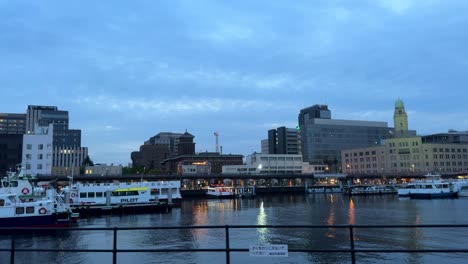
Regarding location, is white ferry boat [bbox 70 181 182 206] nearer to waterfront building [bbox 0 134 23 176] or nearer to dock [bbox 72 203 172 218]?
dock [bbox 72 203 172 218]

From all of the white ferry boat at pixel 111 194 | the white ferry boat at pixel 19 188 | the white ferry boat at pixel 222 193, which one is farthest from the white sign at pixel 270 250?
the white ferry boat at pixel 222 193

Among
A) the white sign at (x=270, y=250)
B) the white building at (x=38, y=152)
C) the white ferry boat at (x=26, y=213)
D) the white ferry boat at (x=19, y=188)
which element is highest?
the white building at (x=38, y=152)

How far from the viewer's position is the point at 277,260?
29.2 metres

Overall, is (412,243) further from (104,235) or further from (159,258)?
(104,235)

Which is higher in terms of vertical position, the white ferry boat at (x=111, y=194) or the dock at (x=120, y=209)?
the white ferry boat at (x=111, y=194)

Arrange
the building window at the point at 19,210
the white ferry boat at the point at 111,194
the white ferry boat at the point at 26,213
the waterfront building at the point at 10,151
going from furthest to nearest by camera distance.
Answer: the waterfront building at the point at 10,151 < the white ferry boat at the point at 111,194 < the building window at the point at 19,210 < the white ferry boat at the point at 26,213

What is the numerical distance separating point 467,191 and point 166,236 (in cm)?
12310

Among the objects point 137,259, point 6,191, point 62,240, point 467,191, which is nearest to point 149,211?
point 6,191

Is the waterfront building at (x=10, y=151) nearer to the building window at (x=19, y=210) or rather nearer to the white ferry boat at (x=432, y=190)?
the building window at (x=19, y=210)

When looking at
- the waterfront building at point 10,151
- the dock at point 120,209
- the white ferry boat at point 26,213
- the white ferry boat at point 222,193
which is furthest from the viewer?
the white ferry boat at point 222,193

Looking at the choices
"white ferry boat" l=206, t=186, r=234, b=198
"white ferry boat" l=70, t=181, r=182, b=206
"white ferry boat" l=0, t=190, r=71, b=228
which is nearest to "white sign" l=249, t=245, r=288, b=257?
"white ferry boat" l=0, t=190, r=71, b=228

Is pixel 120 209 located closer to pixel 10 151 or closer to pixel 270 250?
pixel 270 250

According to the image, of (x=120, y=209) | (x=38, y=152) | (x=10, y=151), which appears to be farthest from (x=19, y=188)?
(x=10, y=151)

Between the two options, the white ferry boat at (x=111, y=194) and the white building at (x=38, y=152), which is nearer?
the white ferry boat at (x=111, y=194)
